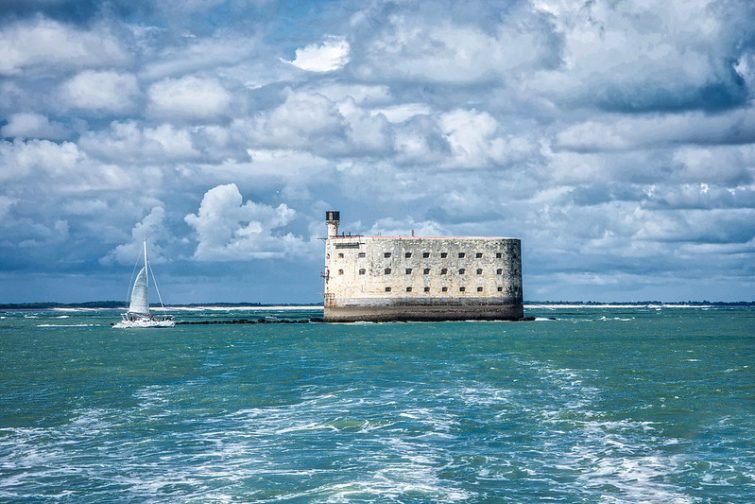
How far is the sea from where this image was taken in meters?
15.7

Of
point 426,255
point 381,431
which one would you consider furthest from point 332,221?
point 381,431

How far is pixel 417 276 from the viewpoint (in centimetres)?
8081

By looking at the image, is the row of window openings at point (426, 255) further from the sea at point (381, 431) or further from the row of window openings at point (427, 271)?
the sea at point (381, 431)

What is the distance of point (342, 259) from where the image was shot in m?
81.4

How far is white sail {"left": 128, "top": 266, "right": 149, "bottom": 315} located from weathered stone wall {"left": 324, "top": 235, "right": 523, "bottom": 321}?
55.7ft

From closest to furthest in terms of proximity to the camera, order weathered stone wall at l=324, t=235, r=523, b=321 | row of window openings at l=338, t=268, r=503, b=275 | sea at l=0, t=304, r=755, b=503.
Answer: sea at l=0, t=304, r=755, b=503 < row of window openings at l=338, t=268, r=503, b=275 < weathered stone wall at l=324, t=235, r=523, b=321

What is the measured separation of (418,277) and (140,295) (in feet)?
87.8

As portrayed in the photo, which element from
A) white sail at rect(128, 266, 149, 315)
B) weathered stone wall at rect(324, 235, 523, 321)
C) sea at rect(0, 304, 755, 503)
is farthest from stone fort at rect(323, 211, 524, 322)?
sea at rect(0, 304, 755, 503)

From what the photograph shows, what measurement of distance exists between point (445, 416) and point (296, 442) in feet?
16.0

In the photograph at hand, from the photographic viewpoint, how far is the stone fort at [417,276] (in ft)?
265

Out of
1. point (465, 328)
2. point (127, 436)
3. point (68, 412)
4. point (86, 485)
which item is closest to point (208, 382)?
point (68, 412)

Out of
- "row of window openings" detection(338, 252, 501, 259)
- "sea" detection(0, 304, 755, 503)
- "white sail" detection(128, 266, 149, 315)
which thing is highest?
"row of window openings" detection(338, 252, 501, 259)

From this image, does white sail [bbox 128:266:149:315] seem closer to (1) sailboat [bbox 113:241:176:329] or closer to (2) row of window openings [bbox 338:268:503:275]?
(1) sailboat [bbox 113:241:176:329]

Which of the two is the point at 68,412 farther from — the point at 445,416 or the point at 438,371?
the point at 438,371
